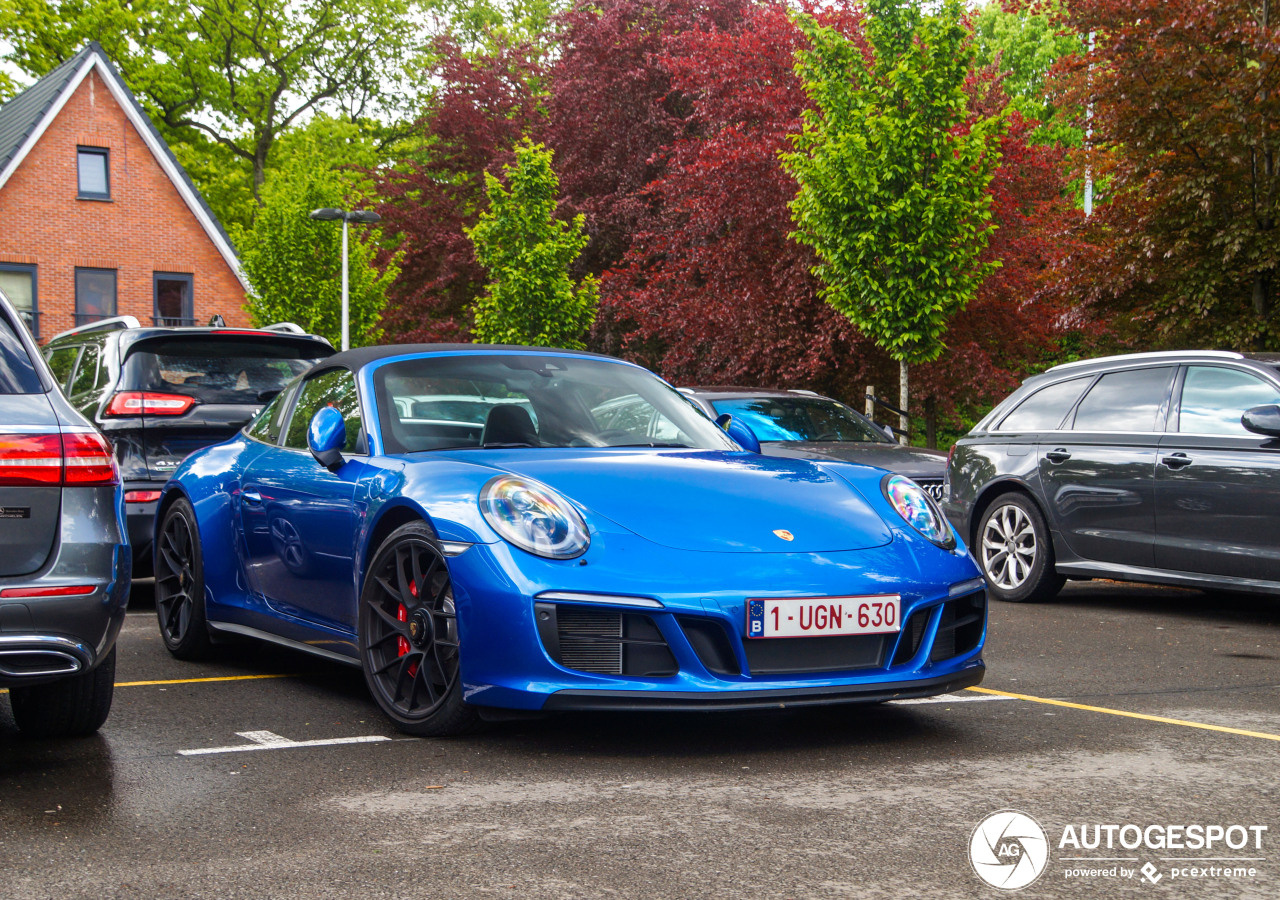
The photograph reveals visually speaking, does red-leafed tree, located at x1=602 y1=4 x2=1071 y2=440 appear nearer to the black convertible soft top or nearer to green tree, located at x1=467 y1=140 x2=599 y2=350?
green tree, located at x1=467 y1=140 x2=599 y2=350

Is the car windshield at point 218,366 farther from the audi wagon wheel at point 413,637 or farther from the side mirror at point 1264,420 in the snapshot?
the side mirror at point 1264,420

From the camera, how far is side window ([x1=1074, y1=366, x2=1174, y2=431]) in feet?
28.9

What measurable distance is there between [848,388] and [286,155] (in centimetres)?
3085

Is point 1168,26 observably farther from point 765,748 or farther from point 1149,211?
point 765,748

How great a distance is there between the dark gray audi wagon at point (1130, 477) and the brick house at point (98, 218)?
29112 millimetres

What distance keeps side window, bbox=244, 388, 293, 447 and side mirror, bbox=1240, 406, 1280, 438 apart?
5179 mm

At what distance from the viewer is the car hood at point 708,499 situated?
4.70 metres

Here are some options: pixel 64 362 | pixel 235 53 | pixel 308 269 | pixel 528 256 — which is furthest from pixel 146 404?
pixel 235 53

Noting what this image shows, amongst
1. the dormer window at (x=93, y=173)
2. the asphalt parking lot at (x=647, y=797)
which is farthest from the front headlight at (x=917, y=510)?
the dormer window at (x=93, y=173)

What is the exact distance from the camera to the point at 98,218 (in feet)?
116

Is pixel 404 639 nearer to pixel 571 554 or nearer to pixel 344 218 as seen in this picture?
pixel 571 554

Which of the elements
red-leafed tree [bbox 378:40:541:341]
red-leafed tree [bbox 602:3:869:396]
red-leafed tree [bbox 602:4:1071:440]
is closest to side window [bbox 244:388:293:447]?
red-leafed tree [bbox 602:3:869:396]

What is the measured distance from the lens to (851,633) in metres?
4.57

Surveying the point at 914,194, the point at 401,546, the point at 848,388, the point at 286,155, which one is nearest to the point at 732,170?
the point at 848,388
